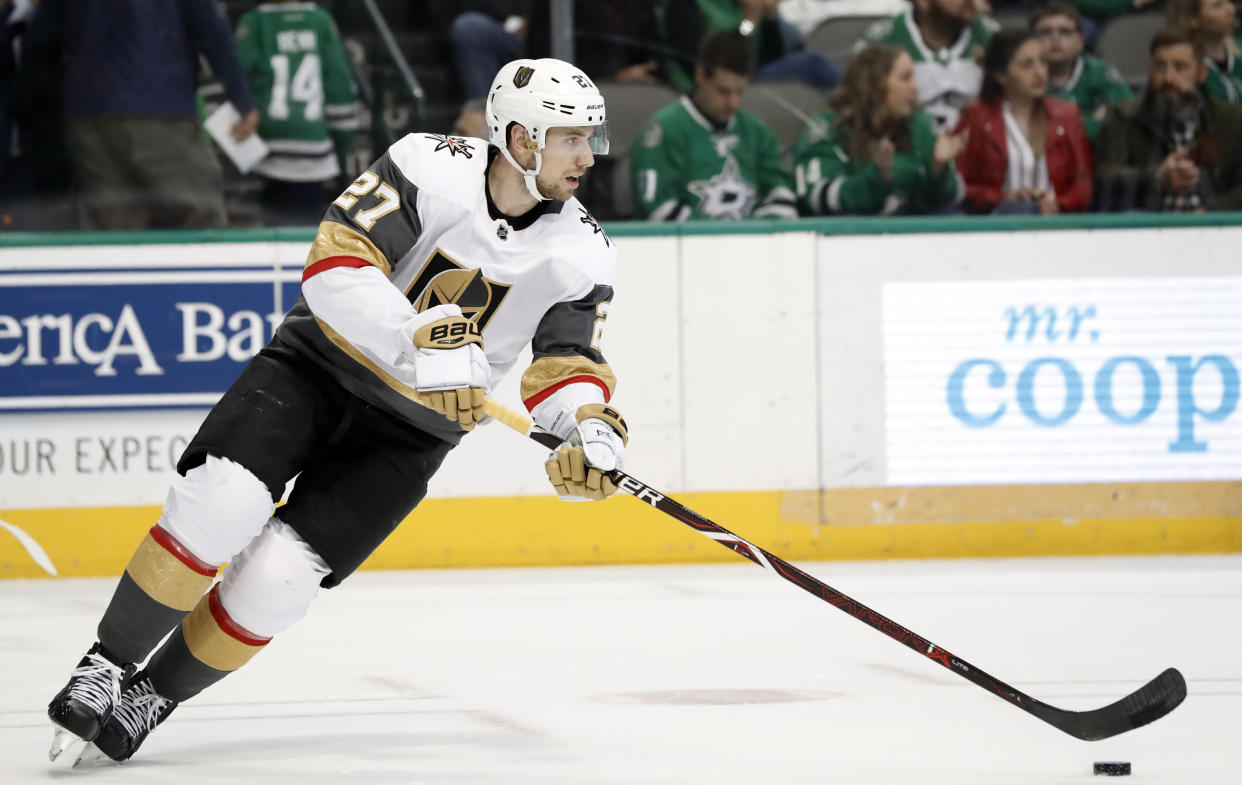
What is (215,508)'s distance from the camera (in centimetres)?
278

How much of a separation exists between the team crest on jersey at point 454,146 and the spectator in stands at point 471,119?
8.16 feet

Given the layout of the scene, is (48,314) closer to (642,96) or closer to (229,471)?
(642,96)

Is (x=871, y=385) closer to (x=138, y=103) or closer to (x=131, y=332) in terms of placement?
(x=131, y=332)

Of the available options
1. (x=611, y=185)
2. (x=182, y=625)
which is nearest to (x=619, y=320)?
(x=611, y=185)

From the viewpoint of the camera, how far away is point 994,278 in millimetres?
5492

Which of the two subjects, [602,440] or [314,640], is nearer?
[602,440]

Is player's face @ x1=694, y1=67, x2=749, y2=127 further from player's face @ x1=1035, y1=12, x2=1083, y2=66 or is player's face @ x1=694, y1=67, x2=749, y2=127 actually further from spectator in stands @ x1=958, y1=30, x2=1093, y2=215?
player's face @ x1=1035, y1=12, x2=1083, y2=66

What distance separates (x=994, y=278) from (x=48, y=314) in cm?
304

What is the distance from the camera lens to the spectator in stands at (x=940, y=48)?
578 cm

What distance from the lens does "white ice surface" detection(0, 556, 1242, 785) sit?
282 cm

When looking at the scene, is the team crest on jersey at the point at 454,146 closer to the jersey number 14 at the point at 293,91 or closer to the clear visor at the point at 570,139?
the clear visor at the point at 570,139

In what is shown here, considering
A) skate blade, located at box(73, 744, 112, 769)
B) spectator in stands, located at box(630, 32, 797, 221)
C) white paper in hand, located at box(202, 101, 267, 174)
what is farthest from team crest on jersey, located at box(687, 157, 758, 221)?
skate blade, located at box(73, 744, 112, 769)

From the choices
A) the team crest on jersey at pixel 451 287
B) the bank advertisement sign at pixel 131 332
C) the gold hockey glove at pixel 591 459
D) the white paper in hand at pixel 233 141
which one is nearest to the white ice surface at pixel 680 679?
the gold hockey glove at pixel 591 459

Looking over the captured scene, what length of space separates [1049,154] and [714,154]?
1179mm
